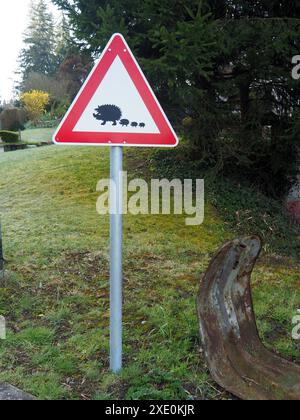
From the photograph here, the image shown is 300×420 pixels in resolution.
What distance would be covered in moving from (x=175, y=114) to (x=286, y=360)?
549 cm

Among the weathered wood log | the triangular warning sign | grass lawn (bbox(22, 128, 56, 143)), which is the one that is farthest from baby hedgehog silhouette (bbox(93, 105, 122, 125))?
grass lawn (bbox(22, 128, 56, 143))

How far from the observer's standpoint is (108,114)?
247cm

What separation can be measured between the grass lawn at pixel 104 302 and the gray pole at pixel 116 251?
17 centimetres

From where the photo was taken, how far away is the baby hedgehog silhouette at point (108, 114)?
2.47 meters

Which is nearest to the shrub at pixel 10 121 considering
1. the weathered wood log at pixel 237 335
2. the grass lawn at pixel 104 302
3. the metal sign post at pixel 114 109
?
the grass lawn at pixel 104 302

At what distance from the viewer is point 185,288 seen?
4.18m

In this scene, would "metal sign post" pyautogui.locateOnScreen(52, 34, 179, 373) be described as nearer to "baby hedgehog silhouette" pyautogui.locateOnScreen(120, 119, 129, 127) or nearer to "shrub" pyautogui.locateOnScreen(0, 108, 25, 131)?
"baby hedgehog silhouette" pyautogui.locateOnScreen(120, 119, 129, 127)

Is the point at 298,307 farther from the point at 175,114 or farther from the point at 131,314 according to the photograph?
the point at 175,114

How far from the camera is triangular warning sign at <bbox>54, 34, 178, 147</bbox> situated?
248 cm

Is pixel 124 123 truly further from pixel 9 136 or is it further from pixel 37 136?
pixel 37 136

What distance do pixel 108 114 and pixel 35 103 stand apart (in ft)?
85.3

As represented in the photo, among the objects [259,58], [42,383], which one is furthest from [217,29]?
[42,383]

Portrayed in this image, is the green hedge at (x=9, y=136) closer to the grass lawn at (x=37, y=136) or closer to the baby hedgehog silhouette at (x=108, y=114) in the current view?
the grass lawn at (x=37, y=136)

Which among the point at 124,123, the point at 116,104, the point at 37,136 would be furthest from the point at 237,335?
the point at 37,136
